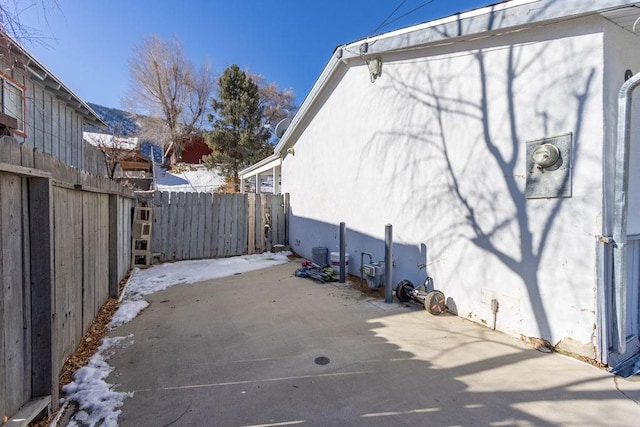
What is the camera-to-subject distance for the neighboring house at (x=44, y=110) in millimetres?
6387

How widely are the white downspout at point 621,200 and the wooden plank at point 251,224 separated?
304 inches

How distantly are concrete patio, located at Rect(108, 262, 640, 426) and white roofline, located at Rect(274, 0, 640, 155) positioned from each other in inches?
133

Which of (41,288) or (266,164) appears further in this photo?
(266,164)

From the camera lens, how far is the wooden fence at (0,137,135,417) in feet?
6.13

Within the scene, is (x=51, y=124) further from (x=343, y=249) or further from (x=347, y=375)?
(x=347, y=375)

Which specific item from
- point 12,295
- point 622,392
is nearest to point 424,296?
point 622,392

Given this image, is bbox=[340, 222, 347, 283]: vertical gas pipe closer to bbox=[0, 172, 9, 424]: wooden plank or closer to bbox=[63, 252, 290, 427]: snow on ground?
bbox=[63, 252, 290, 427]: snow on ground

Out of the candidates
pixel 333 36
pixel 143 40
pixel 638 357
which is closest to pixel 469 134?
pixel 638 357

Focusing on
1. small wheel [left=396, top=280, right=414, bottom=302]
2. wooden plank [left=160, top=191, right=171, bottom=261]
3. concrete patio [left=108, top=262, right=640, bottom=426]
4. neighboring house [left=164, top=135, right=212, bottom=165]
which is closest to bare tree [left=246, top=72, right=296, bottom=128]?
neighboring house [left=164, top=135, right=212, bottom=165]

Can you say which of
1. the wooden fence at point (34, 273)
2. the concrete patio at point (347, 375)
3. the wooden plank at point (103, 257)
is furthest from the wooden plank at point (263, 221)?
the wooden fence at point (34, 273)

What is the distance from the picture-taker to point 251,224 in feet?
29.9

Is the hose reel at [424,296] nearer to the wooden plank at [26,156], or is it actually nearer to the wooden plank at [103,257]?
the wooden plank at [103,257]

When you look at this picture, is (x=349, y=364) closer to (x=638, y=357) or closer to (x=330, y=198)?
(x=638, y=357)

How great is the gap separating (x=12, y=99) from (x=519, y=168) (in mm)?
9328
